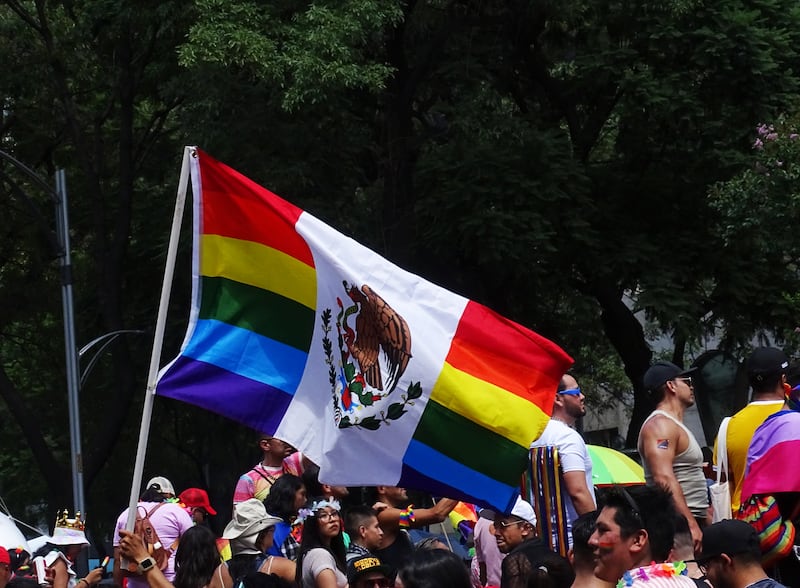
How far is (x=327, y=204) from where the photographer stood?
17656 mm

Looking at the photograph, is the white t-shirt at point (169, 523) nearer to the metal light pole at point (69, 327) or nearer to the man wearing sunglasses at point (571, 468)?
the man wearing sunglasses at point (571, 468)

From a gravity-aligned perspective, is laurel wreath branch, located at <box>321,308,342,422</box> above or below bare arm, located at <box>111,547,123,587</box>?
above

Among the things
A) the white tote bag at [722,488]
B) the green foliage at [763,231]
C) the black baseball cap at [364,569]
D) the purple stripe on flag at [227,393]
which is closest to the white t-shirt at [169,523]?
the purple stripe on flag at [227,393]

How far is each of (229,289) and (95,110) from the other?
670 inches

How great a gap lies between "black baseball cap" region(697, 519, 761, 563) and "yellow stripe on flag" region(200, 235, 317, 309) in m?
2.81

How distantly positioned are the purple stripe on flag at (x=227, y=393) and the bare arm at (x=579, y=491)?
150 centimetres

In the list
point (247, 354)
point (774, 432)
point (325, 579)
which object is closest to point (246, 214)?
point (247, 354)

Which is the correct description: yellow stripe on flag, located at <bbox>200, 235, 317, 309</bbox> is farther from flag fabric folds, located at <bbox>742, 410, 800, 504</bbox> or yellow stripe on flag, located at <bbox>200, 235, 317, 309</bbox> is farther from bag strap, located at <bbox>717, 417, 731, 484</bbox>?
flag fabric folds, located at <bbox>742, 410, 800, 504</bbox>

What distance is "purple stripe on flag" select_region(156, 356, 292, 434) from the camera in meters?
7.09

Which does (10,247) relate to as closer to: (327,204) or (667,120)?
(327,204)

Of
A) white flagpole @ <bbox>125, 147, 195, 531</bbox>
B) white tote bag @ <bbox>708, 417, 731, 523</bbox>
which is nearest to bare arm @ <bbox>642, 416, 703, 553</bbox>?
white tote bag @ <bbox>708, 417, 731, 523</bbox>

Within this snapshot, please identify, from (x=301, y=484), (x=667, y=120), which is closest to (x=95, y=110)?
(x=667, y=120)

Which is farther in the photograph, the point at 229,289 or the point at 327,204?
the point at 327,204

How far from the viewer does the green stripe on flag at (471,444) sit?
6844 mm
